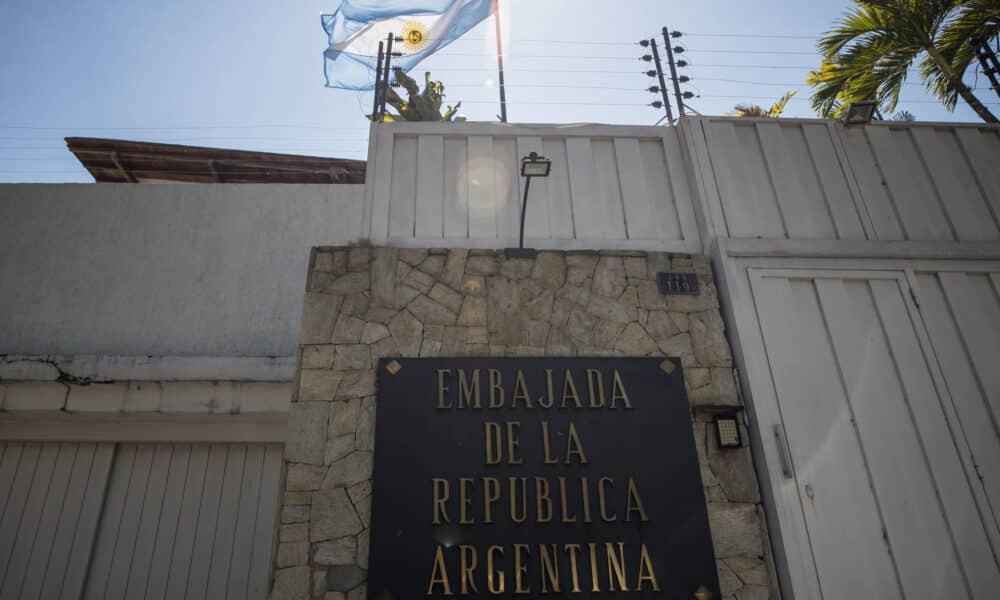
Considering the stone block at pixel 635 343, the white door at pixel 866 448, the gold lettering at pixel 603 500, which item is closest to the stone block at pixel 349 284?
the stone block at pixel 635 343

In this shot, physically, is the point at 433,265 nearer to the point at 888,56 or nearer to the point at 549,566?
the point at 549,566

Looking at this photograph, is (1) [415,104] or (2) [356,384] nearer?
(2) [356,384]

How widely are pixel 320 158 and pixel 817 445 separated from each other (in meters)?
7.69

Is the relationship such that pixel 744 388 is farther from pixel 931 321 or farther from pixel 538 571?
pixel 538 571

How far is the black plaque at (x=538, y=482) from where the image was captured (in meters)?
3.65

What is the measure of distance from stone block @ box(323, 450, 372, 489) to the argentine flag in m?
6.94

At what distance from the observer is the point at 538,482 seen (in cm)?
392

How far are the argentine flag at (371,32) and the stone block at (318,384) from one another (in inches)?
250

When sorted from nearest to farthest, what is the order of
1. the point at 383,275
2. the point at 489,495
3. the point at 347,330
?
the point at 489,495 → the point at 347,330 → the point at 383,275

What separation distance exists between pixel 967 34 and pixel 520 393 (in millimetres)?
9278

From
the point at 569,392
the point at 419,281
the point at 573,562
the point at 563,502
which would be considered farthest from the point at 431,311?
the point at 573,562

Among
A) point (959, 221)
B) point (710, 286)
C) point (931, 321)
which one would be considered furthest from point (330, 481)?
point (959, 221)

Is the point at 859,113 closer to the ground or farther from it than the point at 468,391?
farther from it

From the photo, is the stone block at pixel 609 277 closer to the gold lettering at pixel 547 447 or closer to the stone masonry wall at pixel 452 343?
the stone masonry wall at pixel 452 343
